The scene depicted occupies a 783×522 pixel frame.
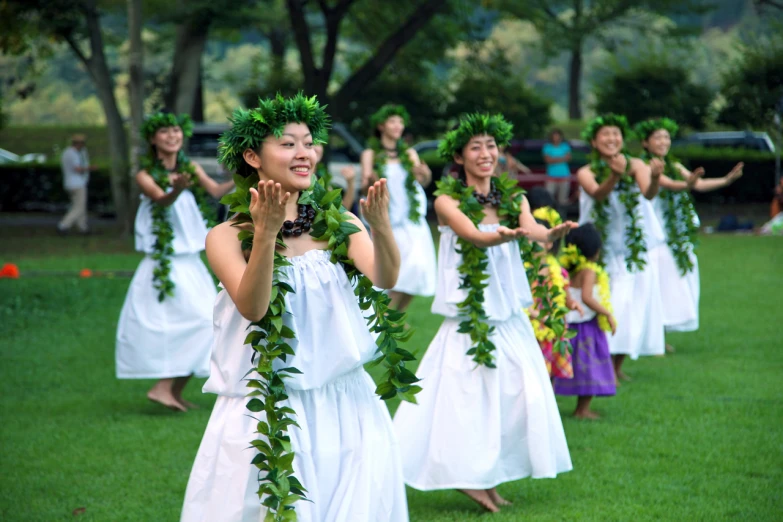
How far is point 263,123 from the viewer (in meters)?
3.76

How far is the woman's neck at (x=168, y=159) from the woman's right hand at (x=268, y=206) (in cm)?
469

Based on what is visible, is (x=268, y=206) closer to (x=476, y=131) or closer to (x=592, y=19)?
(x=476, y=131)

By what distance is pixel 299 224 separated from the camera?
3.84 meters

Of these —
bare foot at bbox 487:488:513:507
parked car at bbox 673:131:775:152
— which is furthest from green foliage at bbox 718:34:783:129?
bare foot at bbox 487:488:513:507

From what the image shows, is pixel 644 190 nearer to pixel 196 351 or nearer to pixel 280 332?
pixel 196 351

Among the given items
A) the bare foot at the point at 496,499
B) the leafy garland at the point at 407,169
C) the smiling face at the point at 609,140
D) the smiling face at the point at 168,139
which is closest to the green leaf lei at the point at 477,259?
the bare foot at the point at 496,499

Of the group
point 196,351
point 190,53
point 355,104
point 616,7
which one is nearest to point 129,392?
point 196,351

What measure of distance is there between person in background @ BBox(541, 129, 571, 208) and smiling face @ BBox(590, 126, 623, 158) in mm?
13878

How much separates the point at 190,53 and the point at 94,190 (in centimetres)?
793

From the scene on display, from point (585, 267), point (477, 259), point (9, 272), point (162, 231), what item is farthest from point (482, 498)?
point (9, 272)

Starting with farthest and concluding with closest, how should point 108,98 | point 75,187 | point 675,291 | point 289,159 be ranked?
point 75,187 → point 108,98 → point 675,291 → point 289,159

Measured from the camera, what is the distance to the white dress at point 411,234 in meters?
11.3

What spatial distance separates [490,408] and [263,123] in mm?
2368

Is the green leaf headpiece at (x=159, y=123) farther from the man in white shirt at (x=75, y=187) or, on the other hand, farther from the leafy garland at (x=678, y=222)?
the man in white shirt at (x=75, y=187)
